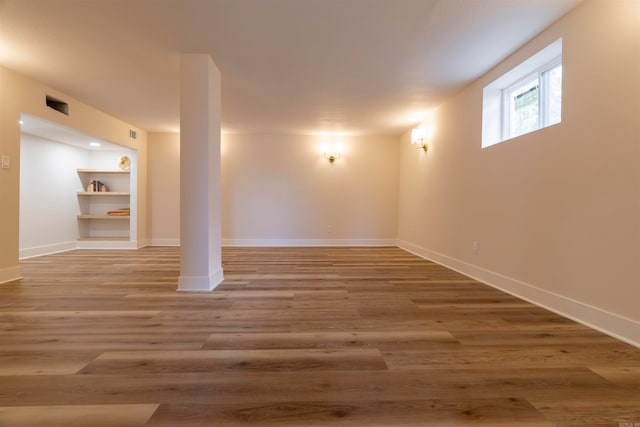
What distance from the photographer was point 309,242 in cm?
606

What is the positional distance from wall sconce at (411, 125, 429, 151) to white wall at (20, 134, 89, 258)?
6.43 metres

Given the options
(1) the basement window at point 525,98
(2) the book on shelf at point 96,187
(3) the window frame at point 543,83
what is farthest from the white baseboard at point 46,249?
(3) the window frame at point 543,83

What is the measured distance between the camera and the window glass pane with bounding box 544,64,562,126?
2.45 meters

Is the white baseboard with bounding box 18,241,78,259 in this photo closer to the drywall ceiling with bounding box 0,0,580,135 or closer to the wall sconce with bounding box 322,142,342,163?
the drywall ceiling with bounding box 0,0,580,135

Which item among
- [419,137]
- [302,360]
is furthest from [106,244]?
[419,137]

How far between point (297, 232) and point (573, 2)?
5.03 meters

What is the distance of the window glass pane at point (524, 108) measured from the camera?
2.75 metres

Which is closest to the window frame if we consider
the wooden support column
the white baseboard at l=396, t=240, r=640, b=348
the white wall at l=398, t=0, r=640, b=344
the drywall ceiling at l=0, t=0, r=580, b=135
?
the white wall at l=398, t=0, r=640, b=344

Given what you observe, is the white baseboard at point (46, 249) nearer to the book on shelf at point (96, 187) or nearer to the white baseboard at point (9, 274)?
the book on shelf at point (96, 187)

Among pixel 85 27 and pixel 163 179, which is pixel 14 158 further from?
pixel 163 179

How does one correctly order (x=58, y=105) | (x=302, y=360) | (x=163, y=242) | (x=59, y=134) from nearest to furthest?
(x=302, y=360)
(x=58, y=105)
(x=59, y=134)
(x=163, y=242)

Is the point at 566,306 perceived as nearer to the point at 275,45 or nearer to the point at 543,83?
the point at 543,83

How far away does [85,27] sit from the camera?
234cm

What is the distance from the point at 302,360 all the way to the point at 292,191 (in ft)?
15.4
